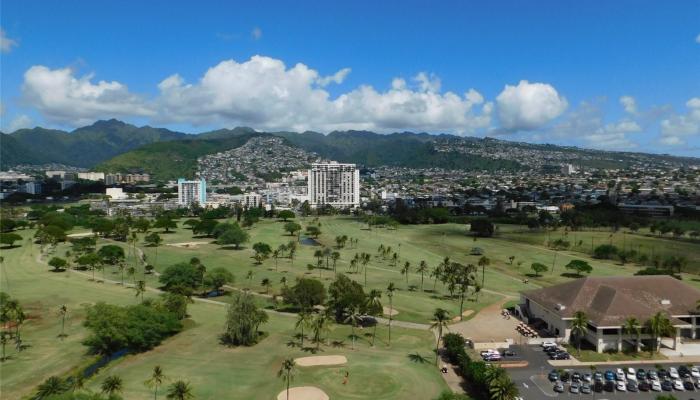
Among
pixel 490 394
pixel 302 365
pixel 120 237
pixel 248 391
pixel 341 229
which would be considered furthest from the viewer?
pixel 341 229

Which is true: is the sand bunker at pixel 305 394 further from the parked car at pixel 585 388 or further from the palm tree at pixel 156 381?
the parked car at pixel 585 388

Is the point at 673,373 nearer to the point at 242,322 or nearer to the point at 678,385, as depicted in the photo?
the point at 678,385

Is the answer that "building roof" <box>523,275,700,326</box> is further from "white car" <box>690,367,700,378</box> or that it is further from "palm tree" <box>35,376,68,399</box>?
"palm tree" <box>35,376,68,399</box>

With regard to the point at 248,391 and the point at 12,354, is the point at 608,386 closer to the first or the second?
the point at 248,391

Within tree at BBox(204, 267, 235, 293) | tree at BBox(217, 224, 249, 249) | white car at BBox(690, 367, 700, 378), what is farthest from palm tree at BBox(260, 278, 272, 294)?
Answer: white car at BBox(690, 367, 700, 378)

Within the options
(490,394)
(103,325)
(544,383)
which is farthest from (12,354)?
(544,383)

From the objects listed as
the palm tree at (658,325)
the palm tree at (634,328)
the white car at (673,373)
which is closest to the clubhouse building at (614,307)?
the palm tree at (634,328)
